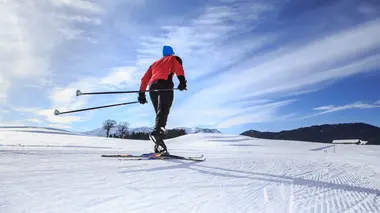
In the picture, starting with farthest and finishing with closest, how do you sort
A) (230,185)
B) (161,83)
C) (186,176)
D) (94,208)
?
(161,83)
(186,176)
(230,185)
(94,208)

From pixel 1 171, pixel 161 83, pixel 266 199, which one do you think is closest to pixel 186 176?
pixel 266 199

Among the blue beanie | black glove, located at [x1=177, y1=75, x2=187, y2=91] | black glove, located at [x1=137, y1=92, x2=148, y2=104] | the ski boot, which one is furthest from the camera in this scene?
black glove, located at [x1=137, y1=92, x2=148, y2=104]

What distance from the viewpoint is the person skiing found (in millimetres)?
4641

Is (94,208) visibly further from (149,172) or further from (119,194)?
(149,172)

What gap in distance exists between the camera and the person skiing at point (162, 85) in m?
4.64

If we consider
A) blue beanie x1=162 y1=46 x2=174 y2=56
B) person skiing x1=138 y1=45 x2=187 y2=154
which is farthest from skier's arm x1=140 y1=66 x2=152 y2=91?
blue beanie x1=162 y1=46 x2=174 y2=56

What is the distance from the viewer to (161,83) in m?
4.96

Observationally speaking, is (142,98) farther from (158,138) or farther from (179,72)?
(158,138)

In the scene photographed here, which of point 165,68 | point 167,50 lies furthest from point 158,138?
point 167,50

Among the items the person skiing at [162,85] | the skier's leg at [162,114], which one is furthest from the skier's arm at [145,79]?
the skier's leg at [162,114]

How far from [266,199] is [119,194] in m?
0.95

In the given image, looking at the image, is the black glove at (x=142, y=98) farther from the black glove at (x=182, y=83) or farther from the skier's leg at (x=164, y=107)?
the black glove at (x=182, y=83)

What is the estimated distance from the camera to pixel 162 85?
4.96 m

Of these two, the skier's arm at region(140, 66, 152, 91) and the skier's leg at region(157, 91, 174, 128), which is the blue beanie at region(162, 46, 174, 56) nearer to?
the skier's arm at region(140, 66, 152, 91)
